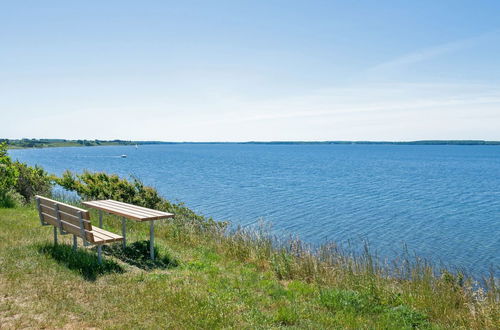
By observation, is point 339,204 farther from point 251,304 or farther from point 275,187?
point 251,304

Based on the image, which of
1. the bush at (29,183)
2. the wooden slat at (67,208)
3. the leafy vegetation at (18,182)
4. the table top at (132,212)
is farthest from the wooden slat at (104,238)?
the bush at (29,183)

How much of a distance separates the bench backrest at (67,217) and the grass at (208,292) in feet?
1.60

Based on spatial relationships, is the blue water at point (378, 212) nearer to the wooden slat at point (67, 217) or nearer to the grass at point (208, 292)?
the grass at point (208, 292)

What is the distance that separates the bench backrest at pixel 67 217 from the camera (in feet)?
21.6

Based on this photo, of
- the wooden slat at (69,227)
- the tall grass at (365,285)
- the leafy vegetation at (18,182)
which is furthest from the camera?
the leafy vegetation at (18,182)

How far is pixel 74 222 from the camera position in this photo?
694 cm

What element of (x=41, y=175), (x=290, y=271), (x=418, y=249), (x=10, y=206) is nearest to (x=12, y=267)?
(x=290, y=271)

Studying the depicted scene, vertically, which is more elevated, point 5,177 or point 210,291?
point 5,177

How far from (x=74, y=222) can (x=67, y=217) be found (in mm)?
338

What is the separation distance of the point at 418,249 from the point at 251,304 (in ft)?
40.9

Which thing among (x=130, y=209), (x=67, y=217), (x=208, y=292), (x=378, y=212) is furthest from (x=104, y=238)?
(x=378, y=212)

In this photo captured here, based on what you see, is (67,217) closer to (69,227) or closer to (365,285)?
(69,227)

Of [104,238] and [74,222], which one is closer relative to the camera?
[104,238]

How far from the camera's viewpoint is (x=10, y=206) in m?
12.4
